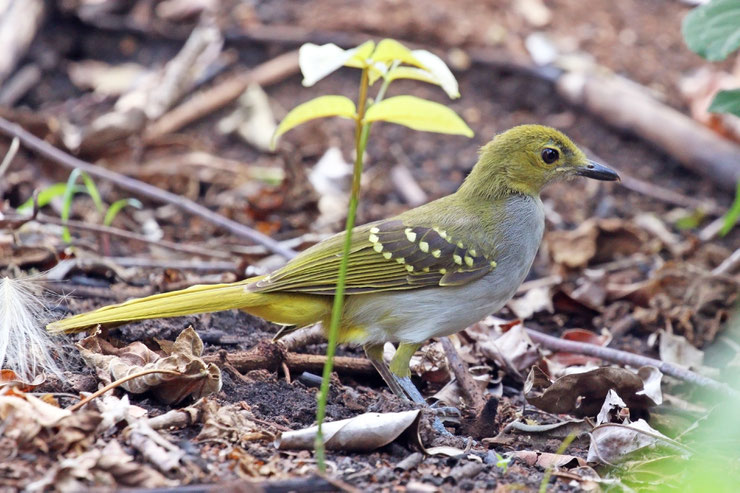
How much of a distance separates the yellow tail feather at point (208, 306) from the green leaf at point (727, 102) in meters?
2.24

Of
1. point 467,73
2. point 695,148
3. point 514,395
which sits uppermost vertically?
point 467,73

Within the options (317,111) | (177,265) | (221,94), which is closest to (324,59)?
(317,111)

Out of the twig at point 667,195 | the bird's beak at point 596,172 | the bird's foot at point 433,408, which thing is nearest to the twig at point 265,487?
the bird's foot at point 433,408

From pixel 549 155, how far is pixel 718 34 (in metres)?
1.05

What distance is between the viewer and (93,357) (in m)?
3.76

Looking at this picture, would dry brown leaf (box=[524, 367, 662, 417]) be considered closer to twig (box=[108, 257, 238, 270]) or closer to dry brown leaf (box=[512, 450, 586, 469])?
dry brown leaf (box=[512, 450, 586, 469])

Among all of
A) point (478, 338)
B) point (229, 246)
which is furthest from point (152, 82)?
point (478, 338)

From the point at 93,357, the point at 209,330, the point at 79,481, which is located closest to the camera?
the point at 79,481

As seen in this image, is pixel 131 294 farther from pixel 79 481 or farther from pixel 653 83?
pixel 653 83

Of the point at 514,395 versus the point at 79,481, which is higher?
the point at 79,481

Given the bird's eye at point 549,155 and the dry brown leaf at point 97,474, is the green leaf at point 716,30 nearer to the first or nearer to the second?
the bird's eye at point 549,155

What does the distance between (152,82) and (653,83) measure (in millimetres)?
4827

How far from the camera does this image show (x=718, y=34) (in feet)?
14.6

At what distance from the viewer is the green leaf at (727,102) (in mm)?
4492
